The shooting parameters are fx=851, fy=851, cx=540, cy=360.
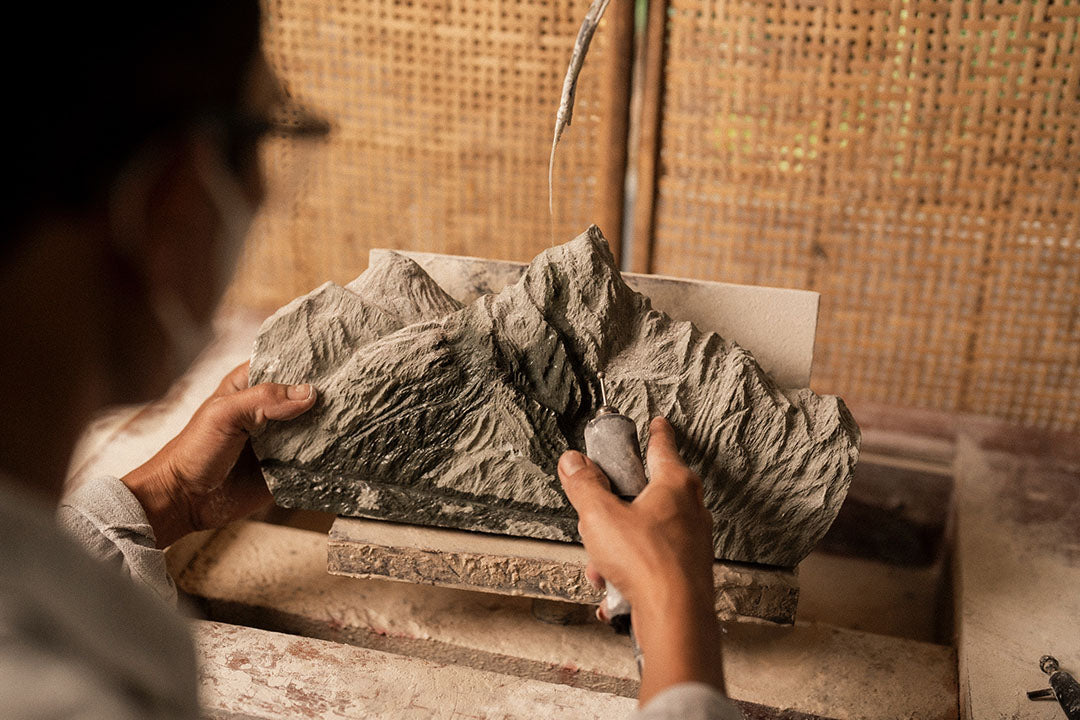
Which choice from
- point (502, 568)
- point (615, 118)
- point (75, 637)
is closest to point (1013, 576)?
point (502, 568)

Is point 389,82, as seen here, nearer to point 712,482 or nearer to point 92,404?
point 712,482

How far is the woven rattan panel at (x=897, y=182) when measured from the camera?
2.99 meters

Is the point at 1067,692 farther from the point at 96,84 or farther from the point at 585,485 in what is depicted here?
the point at 96,84

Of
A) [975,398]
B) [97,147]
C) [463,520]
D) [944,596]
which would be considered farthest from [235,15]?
[975,398]

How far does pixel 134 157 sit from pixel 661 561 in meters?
0.99

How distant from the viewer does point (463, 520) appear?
2.09 m

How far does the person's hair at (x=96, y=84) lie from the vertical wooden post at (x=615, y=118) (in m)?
2.56

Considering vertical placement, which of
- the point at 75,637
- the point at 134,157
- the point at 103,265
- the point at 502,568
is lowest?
the point at 502,568

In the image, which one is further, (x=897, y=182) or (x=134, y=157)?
(x=897, y=182)

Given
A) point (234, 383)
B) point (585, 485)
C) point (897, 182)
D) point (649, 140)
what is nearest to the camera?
point (585, 485)

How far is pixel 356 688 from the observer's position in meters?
1.90

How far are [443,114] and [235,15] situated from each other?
277cm

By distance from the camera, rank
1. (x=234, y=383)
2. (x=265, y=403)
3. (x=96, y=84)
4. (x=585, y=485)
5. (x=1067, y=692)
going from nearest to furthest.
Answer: (x=96, y=84) → (x=585, y=485) → (x=1067, y=692) → (x=265, y=403) → (x=234, y=383)

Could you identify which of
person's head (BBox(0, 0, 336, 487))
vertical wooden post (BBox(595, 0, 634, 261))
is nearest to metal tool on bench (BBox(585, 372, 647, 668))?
person's head (BBox(0, 0, 336, 487))
